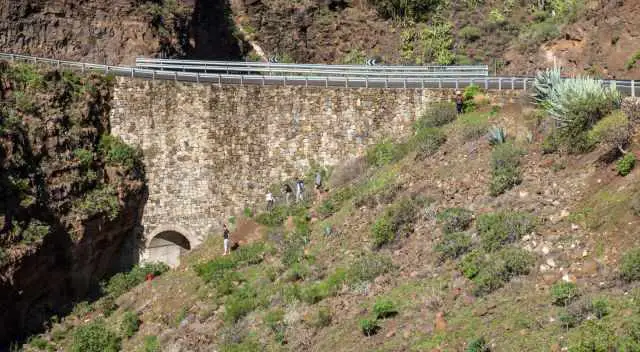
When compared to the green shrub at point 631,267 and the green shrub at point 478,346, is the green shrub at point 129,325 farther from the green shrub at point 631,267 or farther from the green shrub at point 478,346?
the green shrub at point 631,267

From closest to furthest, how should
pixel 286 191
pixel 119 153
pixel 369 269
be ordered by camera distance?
1. pixel 369 269
2. pixel 119 153
3. pixel 286 191

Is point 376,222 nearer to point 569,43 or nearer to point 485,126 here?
point 485,126

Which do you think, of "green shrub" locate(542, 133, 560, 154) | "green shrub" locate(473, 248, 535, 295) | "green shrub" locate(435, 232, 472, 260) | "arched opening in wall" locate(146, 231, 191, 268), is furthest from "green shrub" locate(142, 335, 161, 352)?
"green shrub" locate(542, 133, 560, 154)

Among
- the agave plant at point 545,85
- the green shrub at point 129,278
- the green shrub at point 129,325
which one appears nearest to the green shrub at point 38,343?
the green shrub at point 129,325

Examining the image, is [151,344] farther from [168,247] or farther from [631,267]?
[631,267]

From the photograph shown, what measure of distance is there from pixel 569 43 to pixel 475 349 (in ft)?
105

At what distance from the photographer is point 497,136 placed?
1336 inches

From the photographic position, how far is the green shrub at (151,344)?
105 feet

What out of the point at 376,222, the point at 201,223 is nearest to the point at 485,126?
the point at 376,222

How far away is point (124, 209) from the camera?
132ft

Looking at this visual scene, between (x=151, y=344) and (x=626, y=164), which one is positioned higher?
(x=626, y=164)

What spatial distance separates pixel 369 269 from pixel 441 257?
246 centimetres

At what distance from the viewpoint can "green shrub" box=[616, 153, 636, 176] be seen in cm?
2667

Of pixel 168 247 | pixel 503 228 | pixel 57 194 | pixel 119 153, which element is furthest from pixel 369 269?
pixel 119 153
